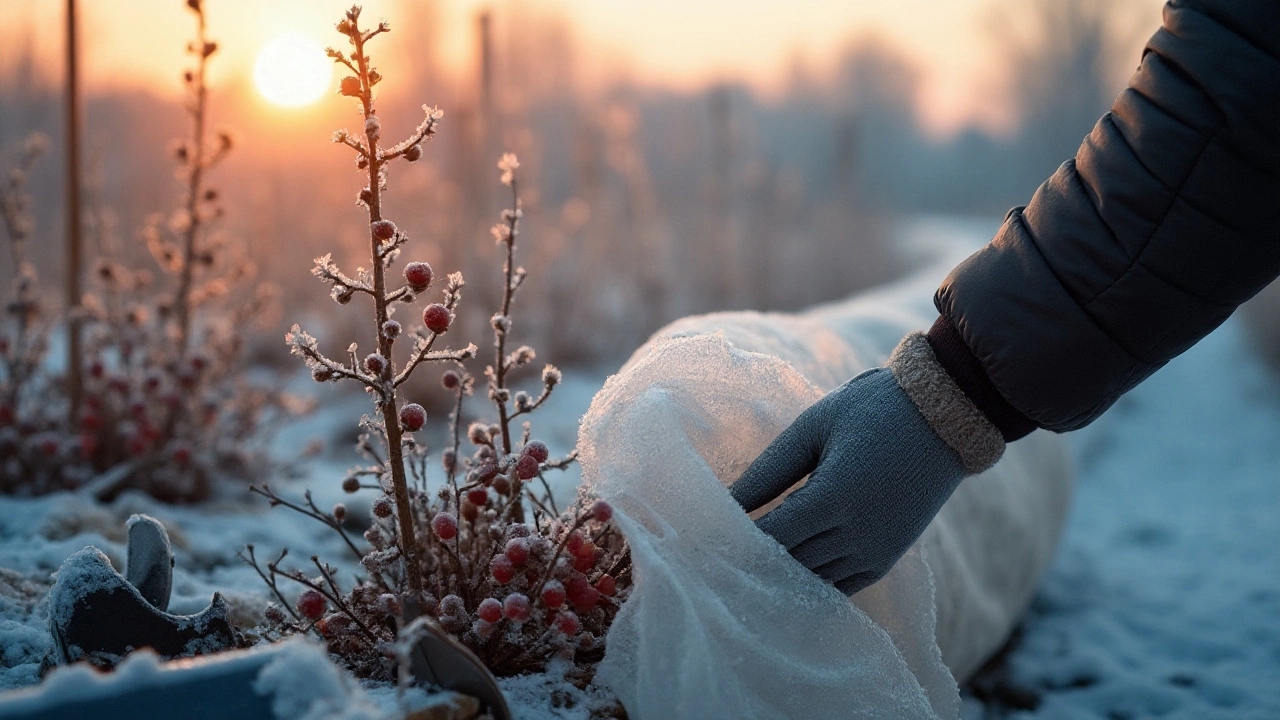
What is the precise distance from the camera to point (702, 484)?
140cm

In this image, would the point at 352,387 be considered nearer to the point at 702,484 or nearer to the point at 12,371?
the point at 12,371

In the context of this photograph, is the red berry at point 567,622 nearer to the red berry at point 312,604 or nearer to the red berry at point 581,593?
the red berry at point 581,593

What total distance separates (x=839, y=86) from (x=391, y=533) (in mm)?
52969

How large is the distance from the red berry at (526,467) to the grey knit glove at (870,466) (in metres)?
0.38

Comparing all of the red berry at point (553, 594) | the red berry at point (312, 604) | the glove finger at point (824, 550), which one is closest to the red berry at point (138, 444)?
the red berry at point (312, 604)

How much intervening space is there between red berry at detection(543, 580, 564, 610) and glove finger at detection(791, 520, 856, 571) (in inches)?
16.7

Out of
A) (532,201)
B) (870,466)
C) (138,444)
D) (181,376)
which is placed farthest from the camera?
(532,201)

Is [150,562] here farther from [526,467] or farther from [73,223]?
[73,223]

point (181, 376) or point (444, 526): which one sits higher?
point (181, 376)

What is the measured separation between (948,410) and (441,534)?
952 mm

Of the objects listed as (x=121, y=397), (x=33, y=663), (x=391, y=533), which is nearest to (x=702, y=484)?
(x=391, y=533)

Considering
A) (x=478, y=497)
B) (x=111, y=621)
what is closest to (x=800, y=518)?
(x=478, y=497)

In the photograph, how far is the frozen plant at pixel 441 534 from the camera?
1.31 metres

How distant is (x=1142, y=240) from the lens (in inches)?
54.1
